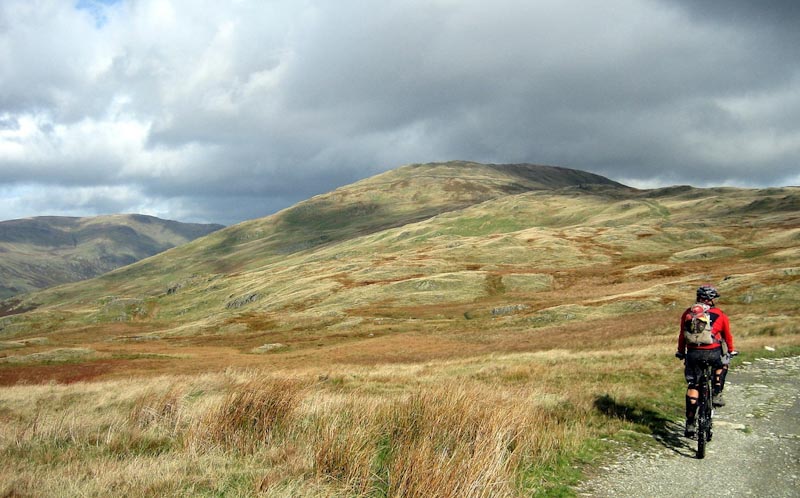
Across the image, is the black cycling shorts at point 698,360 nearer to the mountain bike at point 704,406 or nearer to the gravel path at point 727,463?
the mountain bike at point 704,406

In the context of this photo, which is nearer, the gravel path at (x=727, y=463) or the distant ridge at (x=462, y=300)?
the gravel path at (x=727, y=463)

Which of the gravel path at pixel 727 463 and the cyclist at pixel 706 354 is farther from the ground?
the cyclist at pixel 706 354

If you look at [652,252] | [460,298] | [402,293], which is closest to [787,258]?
[652,252]

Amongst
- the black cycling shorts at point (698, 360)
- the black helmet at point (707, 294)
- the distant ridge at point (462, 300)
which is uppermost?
the black helmet at point (707, 294)

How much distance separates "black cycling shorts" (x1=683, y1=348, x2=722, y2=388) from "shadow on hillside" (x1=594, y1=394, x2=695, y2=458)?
138 cm

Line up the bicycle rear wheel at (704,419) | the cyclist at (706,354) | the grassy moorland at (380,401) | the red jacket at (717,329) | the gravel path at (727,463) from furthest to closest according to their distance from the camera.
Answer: the red jacket at (717,329) → the cyclist at (706,354) → the bicycle rear wheel at (704,419) → the gravel path at (727,463) → the grassy moorland at (380,401)

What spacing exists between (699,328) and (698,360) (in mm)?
740

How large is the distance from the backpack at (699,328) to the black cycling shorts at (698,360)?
0.66 ft

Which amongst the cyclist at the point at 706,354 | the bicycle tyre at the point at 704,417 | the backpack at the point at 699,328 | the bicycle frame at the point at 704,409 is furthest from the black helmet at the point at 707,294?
the bicycle tyre at the point at 704,417

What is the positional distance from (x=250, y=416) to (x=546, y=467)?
6.03m

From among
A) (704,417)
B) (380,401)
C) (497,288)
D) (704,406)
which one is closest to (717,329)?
(704,406)

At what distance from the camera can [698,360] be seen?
37.4ft

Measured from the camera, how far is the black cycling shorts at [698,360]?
11.3m

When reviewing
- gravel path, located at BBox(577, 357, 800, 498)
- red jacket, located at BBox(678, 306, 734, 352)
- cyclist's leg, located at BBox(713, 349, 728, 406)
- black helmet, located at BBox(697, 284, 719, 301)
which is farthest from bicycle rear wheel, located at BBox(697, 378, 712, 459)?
black helmet, located at BBox(697, 284, 719, 301)
